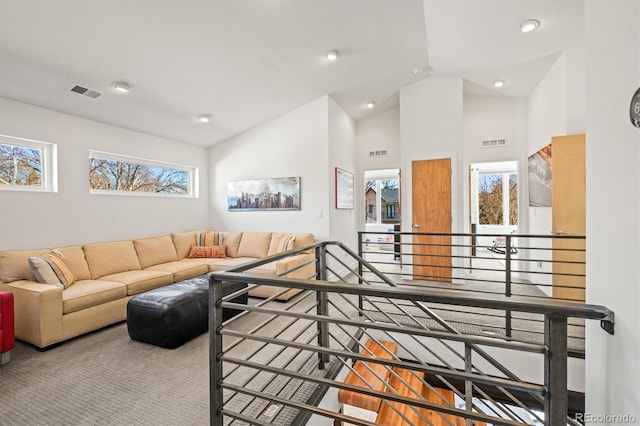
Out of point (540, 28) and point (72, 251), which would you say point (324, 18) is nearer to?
point (540, 28)

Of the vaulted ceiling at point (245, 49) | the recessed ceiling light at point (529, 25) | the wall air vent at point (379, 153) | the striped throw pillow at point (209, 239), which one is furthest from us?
the wall air vent at point (379, 153)

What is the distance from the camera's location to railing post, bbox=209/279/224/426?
127 cm

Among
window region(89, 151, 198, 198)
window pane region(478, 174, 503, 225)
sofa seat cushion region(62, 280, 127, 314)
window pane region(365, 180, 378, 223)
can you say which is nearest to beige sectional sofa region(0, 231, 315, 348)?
sofa seat cushion region(62, 280, 127, 314)

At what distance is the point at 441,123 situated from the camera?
181 inches

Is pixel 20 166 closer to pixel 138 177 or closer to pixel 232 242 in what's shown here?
pixel 138 177

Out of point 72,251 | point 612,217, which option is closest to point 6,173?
point 72,251

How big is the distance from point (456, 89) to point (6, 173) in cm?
591

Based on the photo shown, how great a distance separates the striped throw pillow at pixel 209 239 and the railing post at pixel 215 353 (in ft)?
12.7

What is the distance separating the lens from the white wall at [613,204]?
3.18 feet

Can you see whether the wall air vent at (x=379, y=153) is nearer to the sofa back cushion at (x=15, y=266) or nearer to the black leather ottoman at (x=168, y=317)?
the black leather ottoman at (x=168, y=317)

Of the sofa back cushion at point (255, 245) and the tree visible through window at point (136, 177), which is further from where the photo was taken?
the sofa back cushion at point (255, 245)

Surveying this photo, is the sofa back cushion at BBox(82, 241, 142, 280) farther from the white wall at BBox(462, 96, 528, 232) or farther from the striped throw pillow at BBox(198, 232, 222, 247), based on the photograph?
the white wall at BBox(462, 96, 528, 232)

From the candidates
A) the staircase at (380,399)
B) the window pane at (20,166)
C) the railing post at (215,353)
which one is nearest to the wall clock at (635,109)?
the railing post at (215,353)

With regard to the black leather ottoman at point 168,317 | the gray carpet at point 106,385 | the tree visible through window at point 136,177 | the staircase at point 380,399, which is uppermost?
the tree visible through window at point 136,177
